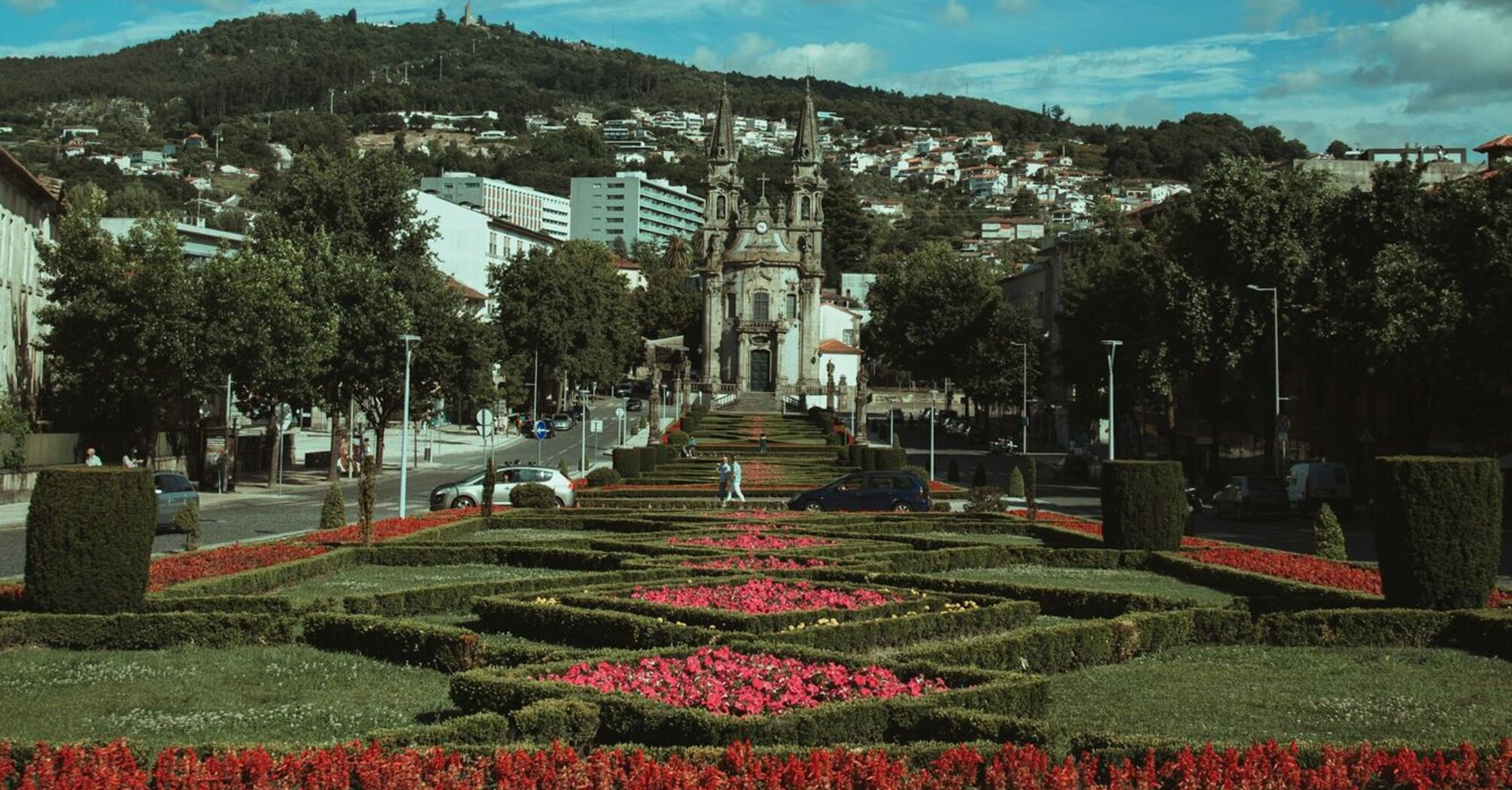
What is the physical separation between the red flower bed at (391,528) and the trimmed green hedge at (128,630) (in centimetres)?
1014

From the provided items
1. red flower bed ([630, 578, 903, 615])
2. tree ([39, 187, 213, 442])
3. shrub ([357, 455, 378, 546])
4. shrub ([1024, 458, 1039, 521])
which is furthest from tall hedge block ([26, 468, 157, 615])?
tree ([39, 187, 213, 442])

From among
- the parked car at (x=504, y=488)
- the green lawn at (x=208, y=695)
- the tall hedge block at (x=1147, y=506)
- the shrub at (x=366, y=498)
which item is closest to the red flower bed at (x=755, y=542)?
the tall hedge block at (x=1147, y=506)

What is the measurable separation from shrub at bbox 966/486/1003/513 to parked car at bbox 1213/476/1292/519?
7.29 meters

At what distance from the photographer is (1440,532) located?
1827 cm

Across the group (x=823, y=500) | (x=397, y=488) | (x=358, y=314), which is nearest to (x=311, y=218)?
(x=358, y=314)

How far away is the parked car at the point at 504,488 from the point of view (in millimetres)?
40156

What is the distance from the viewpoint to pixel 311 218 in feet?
206

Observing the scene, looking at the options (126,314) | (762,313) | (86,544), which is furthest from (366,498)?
(762,313)

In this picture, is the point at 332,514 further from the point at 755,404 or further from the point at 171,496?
the point at 755,404

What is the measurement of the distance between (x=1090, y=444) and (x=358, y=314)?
38355 millimetres

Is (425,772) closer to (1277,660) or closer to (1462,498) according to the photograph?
(1277,660)

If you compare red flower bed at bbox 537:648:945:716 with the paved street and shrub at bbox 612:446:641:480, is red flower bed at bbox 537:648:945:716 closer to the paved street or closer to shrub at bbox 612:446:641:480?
the paved street

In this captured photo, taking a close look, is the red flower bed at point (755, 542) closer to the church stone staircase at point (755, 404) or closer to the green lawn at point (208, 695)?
the green lawn at point (208, 695)

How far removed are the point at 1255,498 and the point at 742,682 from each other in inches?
1319
